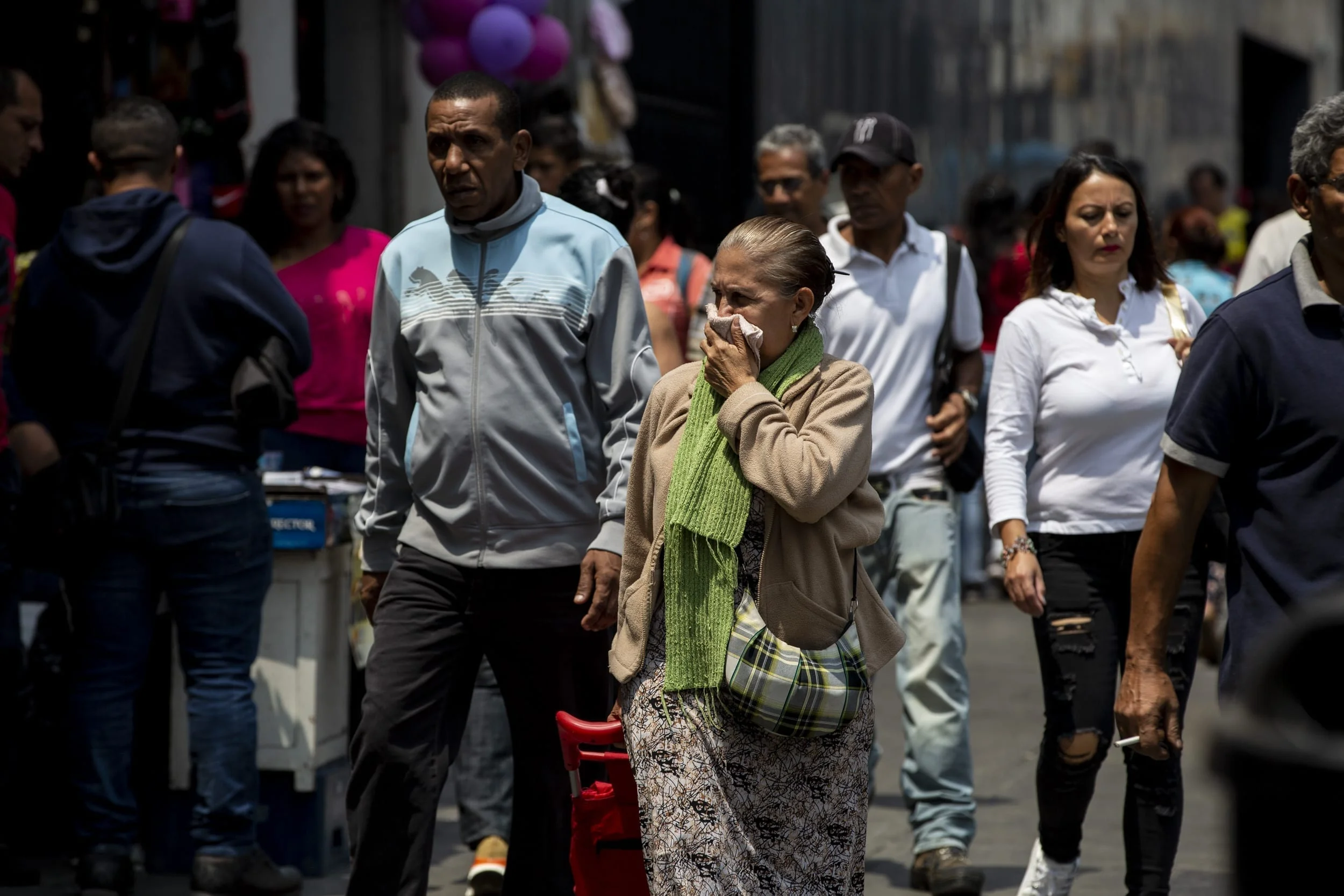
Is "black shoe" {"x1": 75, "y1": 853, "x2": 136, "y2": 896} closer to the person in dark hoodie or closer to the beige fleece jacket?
the person in dark hoodie

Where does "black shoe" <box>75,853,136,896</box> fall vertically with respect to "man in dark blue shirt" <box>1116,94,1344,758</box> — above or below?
below

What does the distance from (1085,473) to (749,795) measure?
1.46 metres

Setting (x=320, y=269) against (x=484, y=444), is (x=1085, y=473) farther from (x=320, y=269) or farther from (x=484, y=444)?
(x=320, y=269)

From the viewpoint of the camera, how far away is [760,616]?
143 inches

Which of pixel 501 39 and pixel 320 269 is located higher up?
pixel 501 39

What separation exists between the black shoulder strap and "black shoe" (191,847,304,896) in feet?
3.81

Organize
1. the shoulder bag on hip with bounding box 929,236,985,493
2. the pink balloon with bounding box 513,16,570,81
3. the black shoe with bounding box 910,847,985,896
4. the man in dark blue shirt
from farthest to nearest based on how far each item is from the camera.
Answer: the pink balloon with bounding box 513,16,570,81 → the shoulder bag on hip with bounding box 929,236,985,493 → the black shoe with bounding box 910,847,985,896 → the man in dark blue shirt

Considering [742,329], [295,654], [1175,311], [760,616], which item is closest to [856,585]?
[760,616]

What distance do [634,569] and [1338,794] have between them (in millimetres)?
2321

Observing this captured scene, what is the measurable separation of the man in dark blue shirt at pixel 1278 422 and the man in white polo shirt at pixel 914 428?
2.00 meters

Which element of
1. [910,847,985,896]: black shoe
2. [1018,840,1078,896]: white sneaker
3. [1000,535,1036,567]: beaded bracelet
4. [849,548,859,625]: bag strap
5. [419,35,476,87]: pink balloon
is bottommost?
[910,847,985,896]: black shoe

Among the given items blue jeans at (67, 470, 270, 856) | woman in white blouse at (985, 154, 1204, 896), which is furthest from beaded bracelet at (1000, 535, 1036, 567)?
blue jeans at (67, 470, 270, 856)

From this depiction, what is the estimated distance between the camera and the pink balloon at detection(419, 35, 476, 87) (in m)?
9.08

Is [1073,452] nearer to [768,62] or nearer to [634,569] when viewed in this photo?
[634,569]
